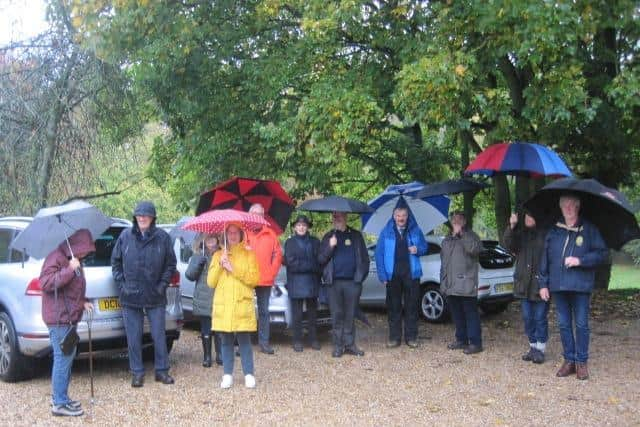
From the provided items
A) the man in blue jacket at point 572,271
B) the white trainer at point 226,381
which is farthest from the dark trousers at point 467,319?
the white trainer at point 226,381

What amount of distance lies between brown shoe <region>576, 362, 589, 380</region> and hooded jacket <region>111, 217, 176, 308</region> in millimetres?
4379

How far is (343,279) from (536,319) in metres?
2.40

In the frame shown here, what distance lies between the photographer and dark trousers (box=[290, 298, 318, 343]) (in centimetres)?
920

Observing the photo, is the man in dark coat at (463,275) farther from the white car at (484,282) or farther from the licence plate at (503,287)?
the licence plate at (503,287)

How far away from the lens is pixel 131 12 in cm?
978

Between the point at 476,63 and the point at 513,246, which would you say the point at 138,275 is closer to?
the point at 513,246

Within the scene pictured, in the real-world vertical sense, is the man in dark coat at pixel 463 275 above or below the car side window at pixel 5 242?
below

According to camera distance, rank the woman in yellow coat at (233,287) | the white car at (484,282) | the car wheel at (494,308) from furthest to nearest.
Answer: the car wheel at (494,308) < the white car at (484,282) < the woman in yellow coat at (233,287)

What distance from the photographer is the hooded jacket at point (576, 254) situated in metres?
7.14

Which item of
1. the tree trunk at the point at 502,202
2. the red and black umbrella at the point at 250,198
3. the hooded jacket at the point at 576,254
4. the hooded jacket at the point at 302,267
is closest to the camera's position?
the hooded jacket at the point at 576,254

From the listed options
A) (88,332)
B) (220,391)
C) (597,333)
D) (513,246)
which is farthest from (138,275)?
(597,333)

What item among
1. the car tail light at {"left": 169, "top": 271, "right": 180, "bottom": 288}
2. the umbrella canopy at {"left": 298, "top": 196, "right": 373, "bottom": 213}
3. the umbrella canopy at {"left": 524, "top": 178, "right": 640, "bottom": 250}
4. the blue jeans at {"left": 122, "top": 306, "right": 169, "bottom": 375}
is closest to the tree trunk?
the umbrella canopy at {"left": 298, "top": 196, "right": 373, "bottom": 213}

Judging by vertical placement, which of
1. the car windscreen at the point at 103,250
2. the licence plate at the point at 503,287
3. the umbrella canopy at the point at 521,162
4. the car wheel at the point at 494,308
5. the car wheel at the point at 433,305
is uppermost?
the umbrella canopy at the point at 521,162

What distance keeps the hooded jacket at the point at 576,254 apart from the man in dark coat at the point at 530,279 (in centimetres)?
62
